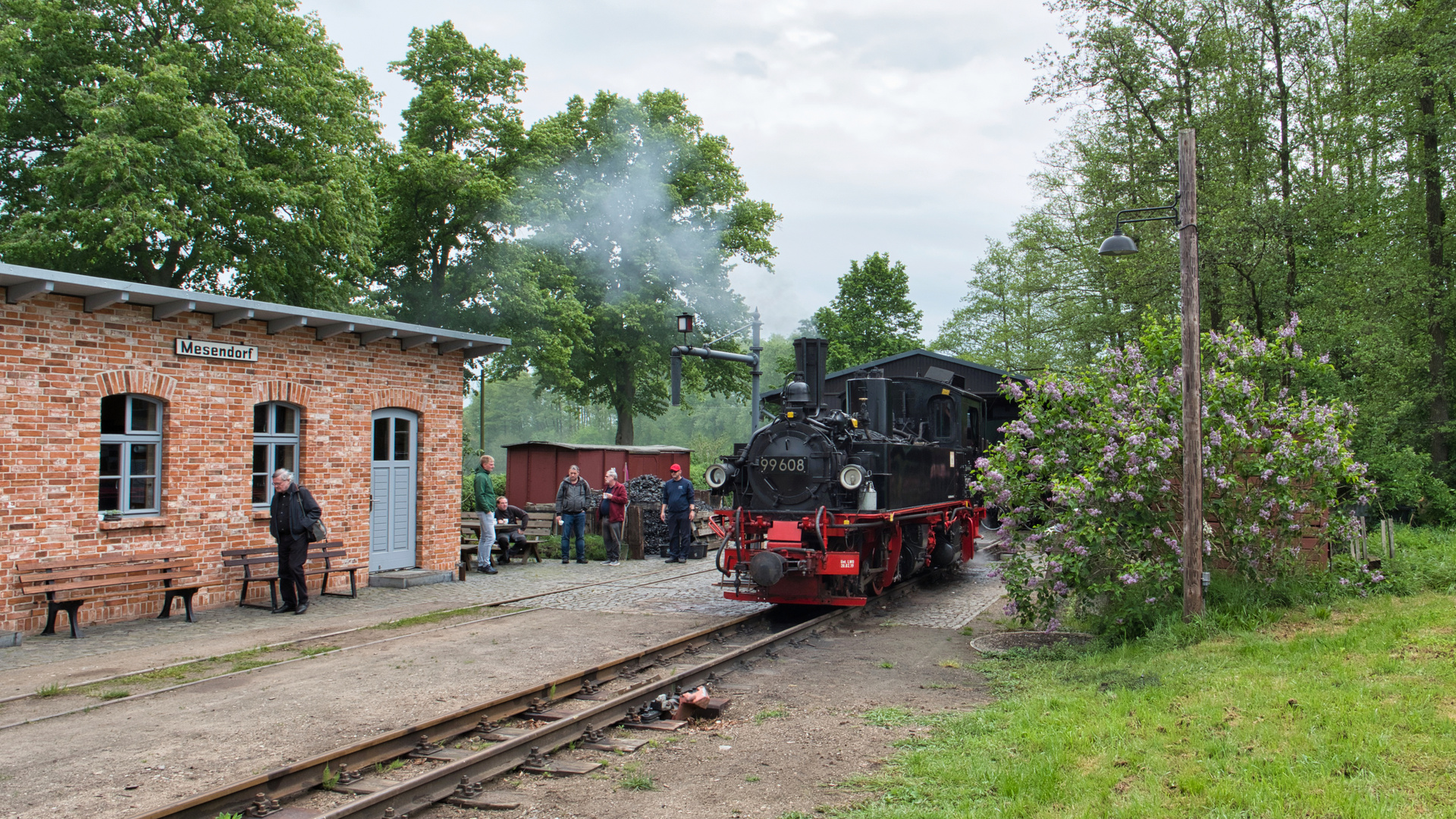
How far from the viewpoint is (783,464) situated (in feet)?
35.5

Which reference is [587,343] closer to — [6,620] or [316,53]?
[316,53]

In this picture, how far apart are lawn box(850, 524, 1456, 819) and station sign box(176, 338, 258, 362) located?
900cm

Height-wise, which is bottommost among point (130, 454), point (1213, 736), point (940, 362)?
point (1213, 736)

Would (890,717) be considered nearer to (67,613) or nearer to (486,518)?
(67,613)

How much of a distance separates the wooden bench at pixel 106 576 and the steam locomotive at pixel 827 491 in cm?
578

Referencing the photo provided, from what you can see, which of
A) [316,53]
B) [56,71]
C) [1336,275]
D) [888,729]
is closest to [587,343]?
[316,53]

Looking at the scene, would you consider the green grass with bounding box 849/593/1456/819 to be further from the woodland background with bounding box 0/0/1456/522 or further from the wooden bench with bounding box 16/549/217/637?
the woodland background with bounding box 0/0/1456/522

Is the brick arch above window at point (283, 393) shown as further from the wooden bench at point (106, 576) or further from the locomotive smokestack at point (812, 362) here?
the locomotive smokestack at point (812, 362)

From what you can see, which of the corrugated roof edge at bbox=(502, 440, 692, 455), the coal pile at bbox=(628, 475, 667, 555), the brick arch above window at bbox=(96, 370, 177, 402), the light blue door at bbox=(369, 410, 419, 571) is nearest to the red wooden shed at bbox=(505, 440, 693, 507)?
the corrugated roof edge at bbox=(502, 440, 692, 455)

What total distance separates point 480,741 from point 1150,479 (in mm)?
6462

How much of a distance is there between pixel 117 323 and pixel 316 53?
1571cm

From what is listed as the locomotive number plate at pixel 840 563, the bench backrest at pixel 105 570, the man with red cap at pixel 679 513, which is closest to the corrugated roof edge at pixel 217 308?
the bench backrest at pixel 105 570

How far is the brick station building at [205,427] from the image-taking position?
31.0 feet

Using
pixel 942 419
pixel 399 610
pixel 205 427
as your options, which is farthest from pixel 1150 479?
pixel 205 427
